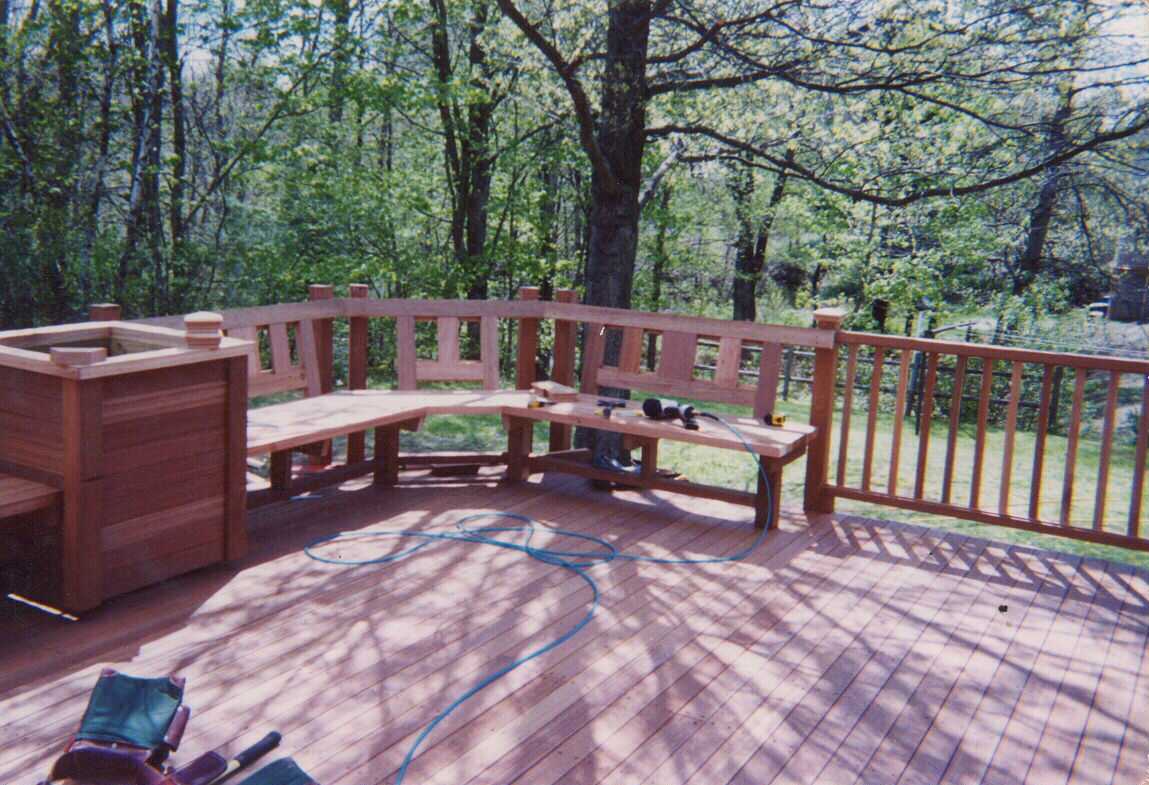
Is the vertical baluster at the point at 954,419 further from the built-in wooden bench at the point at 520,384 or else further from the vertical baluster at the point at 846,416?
the built-in wooden bench at the point at 520,384

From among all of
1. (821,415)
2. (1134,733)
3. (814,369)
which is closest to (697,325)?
(814,369)

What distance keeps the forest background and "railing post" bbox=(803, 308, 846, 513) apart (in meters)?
1.39

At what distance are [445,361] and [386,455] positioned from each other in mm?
567

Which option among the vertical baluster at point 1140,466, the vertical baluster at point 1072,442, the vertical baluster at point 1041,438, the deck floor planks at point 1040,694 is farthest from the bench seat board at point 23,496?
the vertical baluster at point 1140,466

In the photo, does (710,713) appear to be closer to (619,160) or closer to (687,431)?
(687,431)

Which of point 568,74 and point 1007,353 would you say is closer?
point 1007,353

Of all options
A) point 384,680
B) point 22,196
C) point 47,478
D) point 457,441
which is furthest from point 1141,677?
point 22,196

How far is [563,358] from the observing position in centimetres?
520

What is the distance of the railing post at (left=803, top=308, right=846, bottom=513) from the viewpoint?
14.8ft

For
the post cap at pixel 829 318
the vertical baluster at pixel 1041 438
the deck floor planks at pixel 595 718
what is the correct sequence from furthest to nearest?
the post cap at pixel 829 318
the vertical baluster at pixel 1041 438
the deck floor planks at pixel 595 718

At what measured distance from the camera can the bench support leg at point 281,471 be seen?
14.4 ft

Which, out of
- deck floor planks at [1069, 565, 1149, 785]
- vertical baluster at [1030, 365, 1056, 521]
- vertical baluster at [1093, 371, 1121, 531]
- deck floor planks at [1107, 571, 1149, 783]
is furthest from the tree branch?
deck floor planks at [1107, 571, 1149, 783]

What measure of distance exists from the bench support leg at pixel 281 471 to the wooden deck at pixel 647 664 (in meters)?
0.22

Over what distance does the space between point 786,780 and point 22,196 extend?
780 cm
